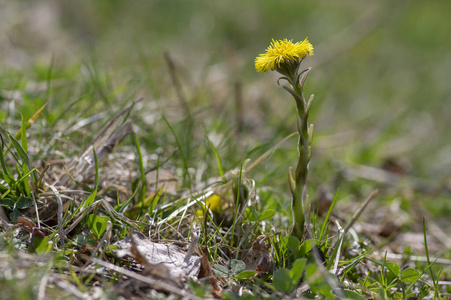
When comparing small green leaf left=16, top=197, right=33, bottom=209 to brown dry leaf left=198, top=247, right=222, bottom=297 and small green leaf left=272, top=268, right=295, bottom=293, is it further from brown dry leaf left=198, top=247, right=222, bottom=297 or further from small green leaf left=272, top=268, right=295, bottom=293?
small green leaf left=272, top=268, right=295, bottom=293

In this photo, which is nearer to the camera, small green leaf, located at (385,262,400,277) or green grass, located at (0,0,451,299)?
green grass, located at (0,0,451,299)

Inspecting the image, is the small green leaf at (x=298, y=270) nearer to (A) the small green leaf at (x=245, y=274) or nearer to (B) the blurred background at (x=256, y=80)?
(A) the small green leaf at (x=245, y=274)

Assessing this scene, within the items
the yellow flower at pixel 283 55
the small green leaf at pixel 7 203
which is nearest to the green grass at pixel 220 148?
the small green leaf at pixel 7 203

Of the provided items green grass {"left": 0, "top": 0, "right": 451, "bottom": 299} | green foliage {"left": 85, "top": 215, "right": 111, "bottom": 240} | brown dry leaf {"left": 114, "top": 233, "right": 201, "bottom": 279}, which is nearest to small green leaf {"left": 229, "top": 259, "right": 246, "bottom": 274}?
green grass {"left": 0, "top": 0, "right": 451, "bottom": 299}

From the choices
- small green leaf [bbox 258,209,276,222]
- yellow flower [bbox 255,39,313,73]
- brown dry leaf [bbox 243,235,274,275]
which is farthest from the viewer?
small green leaf [bbox 258,209,276,222]

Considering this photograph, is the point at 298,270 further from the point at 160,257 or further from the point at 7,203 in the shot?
the point at 7,203

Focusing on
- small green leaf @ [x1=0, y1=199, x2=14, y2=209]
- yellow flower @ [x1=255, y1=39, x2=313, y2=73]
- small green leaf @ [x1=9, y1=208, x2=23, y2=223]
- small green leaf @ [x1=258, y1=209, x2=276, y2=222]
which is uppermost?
yellow flower @ [x1=255, y1=39, x2=313, y2=73]

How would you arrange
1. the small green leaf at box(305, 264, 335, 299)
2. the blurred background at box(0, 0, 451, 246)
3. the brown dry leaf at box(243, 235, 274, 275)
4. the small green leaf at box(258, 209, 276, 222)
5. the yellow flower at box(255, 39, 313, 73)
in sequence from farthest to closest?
1. the blurred background at box(0, 0, 451, 246)
2. the small green leaf at box(258, 209, 276, 222)
3. the brown dry leaf at box(243, 235, 274, 275)
4. the yellow flower at box(255, 39, 313, 73)
5. the small green leaf at box(305, 264, 335, 299)

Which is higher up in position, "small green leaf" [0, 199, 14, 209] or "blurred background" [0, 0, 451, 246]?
"blurred background" [0, 0, 451, 246]
